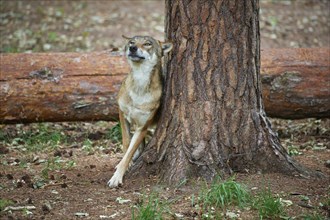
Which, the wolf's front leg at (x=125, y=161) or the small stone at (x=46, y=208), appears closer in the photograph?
→ the small stone at (x=46, y=208)

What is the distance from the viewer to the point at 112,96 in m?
7.84

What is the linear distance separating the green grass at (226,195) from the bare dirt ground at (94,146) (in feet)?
0.32

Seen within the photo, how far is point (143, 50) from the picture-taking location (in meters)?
6.08

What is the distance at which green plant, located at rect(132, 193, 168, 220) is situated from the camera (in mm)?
4617

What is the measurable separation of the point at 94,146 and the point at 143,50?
1.93 meters

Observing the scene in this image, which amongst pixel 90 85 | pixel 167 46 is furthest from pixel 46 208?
pixel 90 85

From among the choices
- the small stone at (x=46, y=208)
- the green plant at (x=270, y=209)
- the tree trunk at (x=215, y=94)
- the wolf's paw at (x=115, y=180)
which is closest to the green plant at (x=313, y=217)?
the green plant at (x=270, y=209)

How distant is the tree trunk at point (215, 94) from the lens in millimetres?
5504

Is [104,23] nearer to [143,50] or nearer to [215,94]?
[143,50]

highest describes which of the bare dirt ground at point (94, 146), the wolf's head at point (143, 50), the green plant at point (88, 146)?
the wolf's head at point (143, 50)

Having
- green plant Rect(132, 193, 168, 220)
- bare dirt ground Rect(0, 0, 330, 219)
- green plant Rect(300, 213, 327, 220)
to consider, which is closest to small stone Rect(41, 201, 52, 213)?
bare dirt ground Rect(0, 0, 330, 219)

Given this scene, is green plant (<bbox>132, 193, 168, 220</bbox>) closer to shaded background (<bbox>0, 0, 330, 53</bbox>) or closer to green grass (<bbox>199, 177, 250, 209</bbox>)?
green grass (<bbox>199, 177, 250, 209</bbox>)

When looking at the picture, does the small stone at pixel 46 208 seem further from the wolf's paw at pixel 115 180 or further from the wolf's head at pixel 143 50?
the wolf's head at pixel 143 50

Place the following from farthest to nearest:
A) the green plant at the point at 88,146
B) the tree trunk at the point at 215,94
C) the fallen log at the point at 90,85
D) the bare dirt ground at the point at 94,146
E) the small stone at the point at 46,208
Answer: the fallen log at the point at 90,85 → the green plant at the point at 88,146 → the tree trunk at the point at 215,94 → the bare dirt ground at the point at 94,146 → the small stone at the point at 46,208
